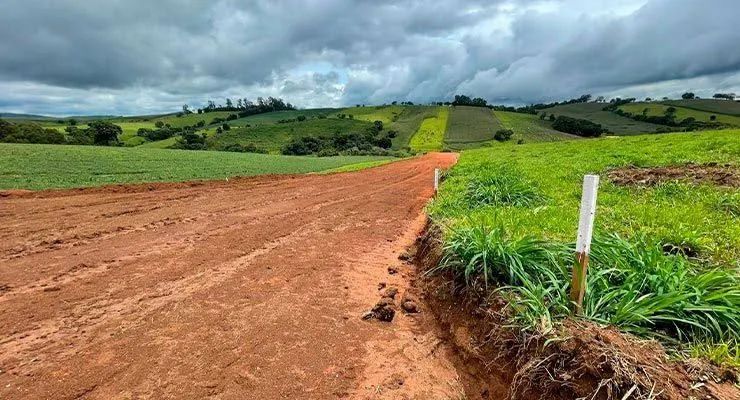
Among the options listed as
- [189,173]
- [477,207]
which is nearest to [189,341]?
[477,207]

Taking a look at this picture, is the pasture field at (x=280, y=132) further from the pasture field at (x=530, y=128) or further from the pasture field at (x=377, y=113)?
the pasture field at (x=530, y=128)

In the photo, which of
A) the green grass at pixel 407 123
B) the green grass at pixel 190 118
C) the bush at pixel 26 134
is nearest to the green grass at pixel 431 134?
the green grass at pixel 407 123

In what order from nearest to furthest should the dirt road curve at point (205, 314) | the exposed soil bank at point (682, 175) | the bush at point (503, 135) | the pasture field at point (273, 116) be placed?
the dirt road curve at point (205, 314), the exposed soil bank at point (682, 175), the bush at point (503, 135), the pasture field at point (273, 116)

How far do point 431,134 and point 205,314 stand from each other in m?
85.7

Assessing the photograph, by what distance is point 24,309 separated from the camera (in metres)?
4.86

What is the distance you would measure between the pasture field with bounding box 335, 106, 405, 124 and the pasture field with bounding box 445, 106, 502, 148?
17.0 meters

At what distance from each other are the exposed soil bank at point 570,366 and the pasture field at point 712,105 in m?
111

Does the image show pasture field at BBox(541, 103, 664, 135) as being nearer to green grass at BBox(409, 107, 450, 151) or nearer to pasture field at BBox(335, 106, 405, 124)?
green grass at BBox(409, 107, 450, 151)

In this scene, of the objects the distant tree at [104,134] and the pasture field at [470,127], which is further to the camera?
the pasture field at [470,127]

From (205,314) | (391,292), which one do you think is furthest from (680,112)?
(205,314)

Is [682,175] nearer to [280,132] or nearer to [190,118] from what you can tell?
[280,132]

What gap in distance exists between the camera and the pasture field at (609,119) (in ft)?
261

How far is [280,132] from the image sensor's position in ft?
308

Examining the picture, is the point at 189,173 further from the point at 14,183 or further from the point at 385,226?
the point at 385,226
